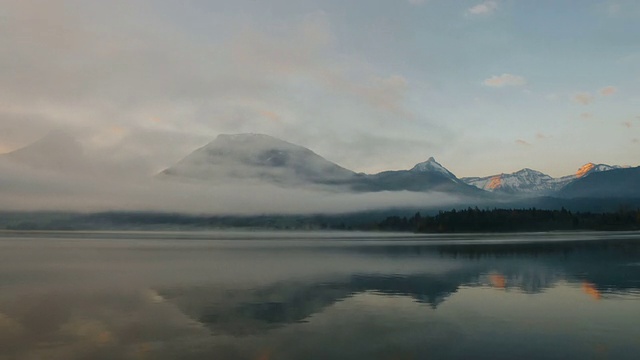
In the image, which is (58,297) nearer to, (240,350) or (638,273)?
(240,350)

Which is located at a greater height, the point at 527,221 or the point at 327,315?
the point at 527,221

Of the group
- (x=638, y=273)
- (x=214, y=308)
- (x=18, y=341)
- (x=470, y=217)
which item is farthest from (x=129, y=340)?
(x=470, y=217)

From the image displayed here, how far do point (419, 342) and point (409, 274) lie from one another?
1832cm

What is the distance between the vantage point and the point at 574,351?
14.6 m

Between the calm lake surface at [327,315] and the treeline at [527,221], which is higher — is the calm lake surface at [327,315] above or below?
below

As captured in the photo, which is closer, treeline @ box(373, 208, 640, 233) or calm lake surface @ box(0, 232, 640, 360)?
calm lake surface @ box(0, 232, 640, 360)

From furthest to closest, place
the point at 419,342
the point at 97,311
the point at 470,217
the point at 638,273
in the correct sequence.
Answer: the point at 470,217 < the point at 638,273 < the point at 97,311 < the point at 419,342

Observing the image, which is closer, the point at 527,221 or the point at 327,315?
the point at 327,315

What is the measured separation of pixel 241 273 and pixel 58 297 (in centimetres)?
1292

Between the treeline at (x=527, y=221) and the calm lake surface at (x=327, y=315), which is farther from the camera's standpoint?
the treeline at (x=527, y=221)

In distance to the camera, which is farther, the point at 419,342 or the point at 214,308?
the point at 214,308

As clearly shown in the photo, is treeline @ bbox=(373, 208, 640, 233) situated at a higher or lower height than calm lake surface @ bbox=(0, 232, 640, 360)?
higher

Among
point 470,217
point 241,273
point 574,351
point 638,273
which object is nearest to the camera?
point 574,351

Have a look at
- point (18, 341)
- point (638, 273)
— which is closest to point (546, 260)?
point (638, 273)
